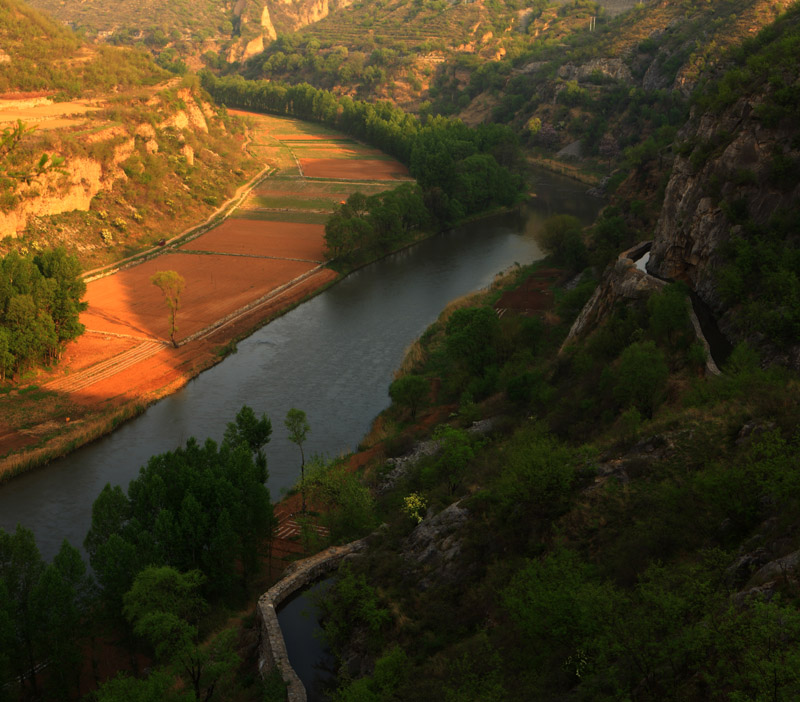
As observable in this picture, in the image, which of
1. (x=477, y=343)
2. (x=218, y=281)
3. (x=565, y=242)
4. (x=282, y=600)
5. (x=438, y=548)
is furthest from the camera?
(x=218, y=281)

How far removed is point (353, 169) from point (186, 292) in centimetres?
6218

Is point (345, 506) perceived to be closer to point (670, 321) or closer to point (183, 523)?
point (183, 523)

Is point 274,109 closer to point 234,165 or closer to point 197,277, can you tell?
point 234,165

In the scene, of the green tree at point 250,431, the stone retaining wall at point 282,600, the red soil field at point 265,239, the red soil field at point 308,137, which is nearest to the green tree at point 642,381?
the stone retaining wall at point 282,600

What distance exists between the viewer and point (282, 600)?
28.1 m

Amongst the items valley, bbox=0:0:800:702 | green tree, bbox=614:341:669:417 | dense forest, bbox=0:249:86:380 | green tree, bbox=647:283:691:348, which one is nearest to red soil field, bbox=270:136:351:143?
valley, bbox=0:0:800:702

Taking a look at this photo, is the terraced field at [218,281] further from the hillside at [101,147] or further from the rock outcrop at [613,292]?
the rock outcrop at [613,292]

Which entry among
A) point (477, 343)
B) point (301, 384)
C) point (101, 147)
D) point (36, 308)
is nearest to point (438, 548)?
point (477, 343)

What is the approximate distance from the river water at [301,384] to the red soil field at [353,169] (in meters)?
36.1

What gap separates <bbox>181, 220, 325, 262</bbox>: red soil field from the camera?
8725 cm

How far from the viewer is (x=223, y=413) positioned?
51.8 meters

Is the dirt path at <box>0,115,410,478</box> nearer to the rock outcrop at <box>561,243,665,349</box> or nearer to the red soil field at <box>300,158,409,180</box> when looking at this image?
the rock outcrop at <box>561,243,665,349</box>

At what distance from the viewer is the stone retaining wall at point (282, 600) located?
77.5ft

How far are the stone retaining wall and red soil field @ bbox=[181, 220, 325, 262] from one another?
57988 mm
